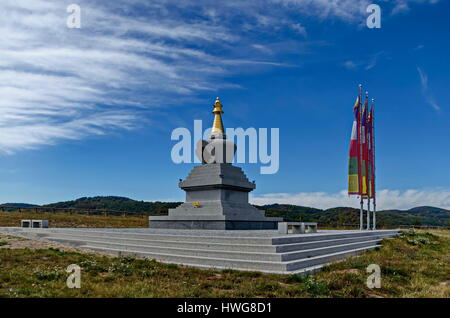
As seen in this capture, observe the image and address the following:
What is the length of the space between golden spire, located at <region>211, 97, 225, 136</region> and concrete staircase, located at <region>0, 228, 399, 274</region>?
34.7 feet

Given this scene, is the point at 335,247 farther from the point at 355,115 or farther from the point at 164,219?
the point at 355,115

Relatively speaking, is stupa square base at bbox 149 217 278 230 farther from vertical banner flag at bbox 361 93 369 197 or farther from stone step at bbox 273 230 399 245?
vertical banner flag at bbox 361 93 369 197

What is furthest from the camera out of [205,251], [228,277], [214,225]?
[214,225]

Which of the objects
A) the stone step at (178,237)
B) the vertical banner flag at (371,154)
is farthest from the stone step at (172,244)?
the vertical banner flag at (371,154)

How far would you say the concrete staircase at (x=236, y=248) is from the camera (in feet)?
38.4

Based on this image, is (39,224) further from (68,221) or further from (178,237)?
(178,237)

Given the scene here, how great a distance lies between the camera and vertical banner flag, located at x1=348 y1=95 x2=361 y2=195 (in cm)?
2678

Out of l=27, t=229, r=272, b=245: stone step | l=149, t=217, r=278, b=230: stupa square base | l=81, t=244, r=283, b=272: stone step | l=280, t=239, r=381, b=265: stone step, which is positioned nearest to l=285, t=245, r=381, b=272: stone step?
l=280, t=239, r=381, b=265: stone step

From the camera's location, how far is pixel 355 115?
27078 millimetres

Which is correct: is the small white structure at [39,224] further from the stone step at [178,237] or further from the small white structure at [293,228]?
the small white structure at [293,228]

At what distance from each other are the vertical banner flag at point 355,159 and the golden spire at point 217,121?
9.85 meters

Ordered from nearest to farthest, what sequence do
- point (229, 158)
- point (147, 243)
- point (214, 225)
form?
point (147, 243) < point (214, 225) < point (229, 158)
